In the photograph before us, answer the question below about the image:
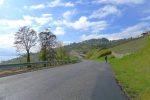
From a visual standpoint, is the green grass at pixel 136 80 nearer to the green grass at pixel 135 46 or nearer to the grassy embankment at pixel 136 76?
the grassy embankment at pixel 136 76

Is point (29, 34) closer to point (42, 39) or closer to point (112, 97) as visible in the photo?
point (42, 39)

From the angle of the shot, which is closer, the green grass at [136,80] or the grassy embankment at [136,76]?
the green grass at [136,80]

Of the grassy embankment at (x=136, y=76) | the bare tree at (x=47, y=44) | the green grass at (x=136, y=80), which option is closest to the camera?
the green grass at (x=136, y=80)

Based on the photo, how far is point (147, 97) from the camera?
1298 centimetres

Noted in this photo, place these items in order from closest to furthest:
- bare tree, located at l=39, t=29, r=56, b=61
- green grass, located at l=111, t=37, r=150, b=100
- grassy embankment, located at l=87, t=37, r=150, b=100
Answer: green grass, located at l=111, t=37, r=150, b=100
grassy embankment, located at l=87, t=37, r=150, b=100
bare tree, located at l=39, t=29, r=56, b=61

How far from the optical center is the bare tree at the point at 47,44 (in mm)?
81113

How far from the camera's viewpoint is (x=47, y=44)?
271 ft

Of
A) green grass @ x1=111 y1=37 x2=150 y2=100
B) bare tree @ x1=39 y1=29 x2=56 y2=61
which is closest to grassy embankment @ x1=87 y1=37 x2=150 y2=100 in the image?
green grass @ x1=111 y1=37 x2=150 y2=100

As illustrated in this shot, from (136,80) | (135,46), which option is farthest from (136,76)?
(135,46)

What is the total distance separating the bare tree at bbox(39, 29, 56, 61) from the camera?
8111 centimetres

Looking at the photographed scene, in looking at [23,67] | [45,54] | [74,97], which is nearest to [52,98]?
[74,97]

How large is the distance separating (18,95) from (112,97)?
12.0 ft

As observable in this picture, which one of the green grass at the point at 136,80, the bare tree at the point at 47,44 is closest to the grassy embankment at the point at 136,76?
the green grass at the point at 136,80

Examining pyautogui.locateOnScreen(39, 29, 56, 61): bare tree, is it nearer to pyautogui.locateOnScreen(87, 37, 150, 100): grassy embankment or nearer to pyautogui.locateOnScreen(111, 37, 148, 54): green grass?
pyautogui.locateOnScreen(111, 37, 148, 54): green grass
